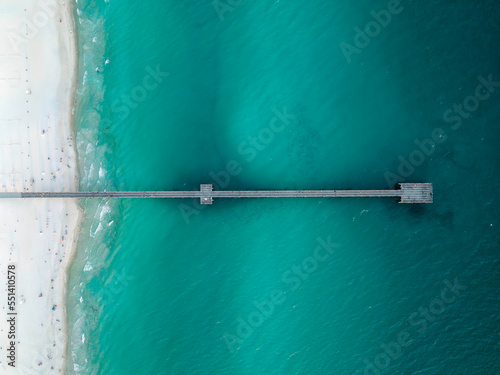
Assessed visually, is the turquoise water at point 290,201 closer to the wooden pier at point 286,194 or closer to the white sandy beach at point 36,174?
the wooden pier at point 286,194

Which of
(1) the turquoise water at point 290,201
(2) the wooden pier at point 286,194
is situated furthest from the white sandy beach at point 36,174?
(2) the wooden pier at point 286,194

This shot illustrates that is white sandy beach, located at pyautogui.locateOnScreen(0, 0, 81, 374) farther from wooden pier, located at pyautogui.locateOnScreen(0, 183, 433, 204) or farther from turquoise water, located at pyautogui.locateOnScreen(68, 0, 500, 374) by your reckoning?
wooden pier, located at pyautogui.locateOnScreen(0, 183, 433, 204)

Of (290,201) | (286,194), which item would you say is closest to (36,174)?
(286,194)

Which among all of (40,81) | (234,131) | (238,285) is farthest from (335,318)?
(40,81)

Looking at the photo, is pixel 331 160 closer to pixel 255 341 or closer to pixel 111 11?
pixel 255 341

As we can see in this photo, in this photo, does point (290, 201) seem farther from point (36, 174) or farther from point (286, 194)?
point (36, 174)

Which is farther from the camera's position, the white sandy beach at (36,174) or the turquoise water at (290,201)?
the white sandy beach at (36,174)
